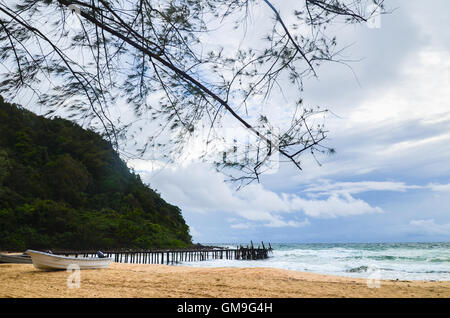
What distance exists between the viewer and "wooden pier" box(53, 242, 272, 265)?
1772cm

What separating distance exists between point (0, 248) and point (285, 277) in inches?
674

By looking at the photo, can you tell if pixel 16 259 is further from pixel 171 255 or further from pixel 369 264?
pixel 369 264

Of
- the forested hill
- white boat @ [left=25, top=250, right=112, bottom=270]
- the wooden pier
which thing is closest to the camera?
white boat @ [left=25, top=250, right=112, bottom=270]

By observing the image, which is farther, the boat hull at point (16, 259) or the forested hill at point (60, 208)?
the forested hill at point (60, 208)

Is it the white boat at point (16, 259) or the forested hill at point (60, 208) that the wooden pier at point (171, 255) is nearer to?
the forested hill at point (60, 208)

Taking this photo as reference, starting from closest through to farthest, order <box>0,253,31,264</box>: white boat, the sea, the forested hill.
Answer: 1. <box>0,253,31,264</box>: white boat
2. the sea
3. the forested hill

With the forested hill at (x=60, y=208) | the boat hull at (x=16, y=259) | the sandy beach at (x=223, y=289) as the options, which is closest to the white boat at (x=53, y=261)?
the sandy beach at (x=223, y=289)

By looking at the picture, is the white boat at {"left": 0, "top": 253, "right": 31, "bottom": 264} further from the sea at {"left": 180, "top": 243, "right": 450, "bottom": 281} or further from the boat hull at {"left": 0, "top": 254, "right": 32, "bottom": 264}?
the sea at {"left": 180, "top": 243, "right": 450, "bottom": 281}

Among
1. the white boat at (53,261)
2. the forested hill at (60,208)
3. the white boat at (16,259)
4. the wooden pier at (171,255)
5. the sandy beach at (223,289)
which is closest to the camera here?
the sandy beach at (223,289)

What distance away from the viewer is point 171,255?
2330 cm

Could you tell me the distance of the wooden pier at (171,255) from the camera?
1772cm

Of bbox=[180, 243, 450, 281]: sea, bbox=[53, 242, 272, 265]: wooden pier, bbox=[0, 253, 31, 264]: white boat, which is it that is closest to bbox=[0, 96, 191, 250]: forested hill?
bbox=[53, 242, 272, 265]: wooden pier
